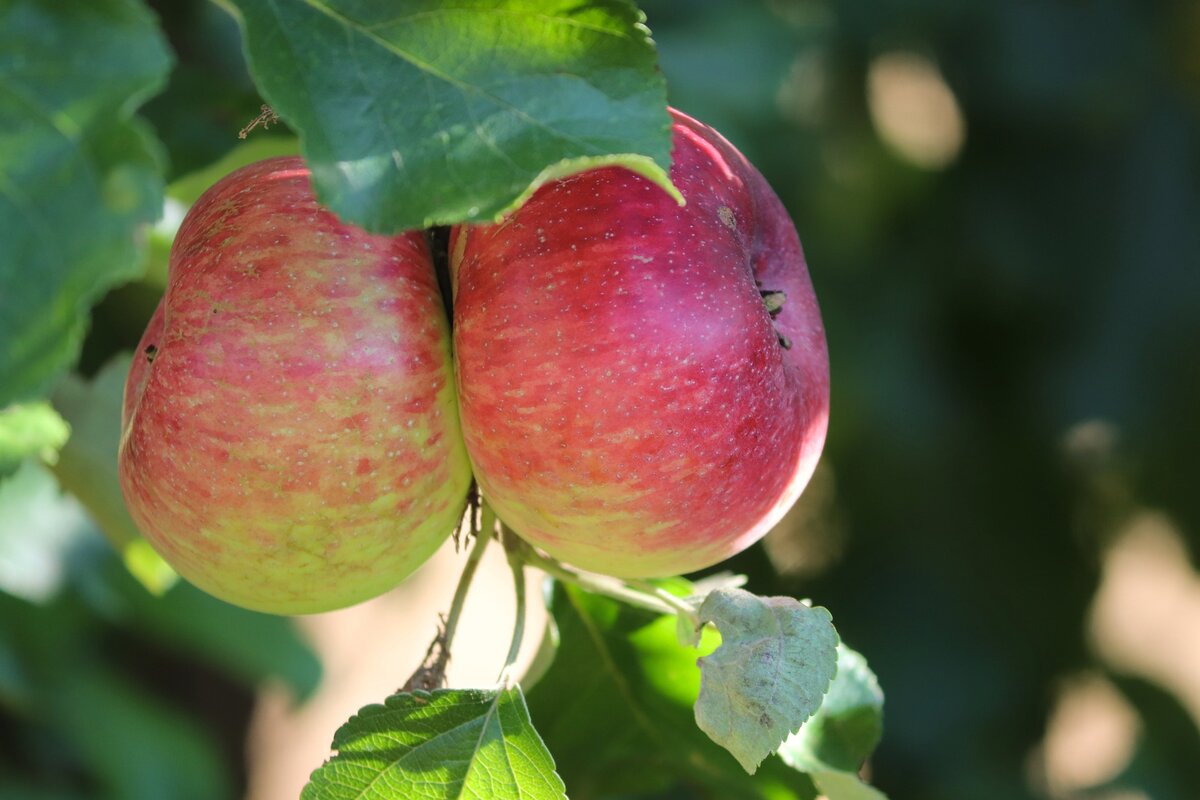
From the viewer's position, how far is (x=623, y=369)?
720 millimetres

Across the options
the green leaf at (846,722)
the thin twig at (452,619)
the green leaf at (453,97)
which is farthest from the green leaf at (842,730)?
the green leaf at (453,97)

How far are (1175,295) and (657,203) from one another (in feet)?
6.04

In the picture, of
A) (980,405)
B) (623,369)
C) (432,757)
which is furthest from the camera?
(980,405)

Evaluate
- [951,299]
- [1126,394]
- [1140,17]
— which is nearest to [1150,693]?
[1126,394]

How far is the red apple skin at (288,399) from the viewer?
734 mm

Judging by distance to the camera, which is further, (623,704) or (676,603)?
(623,704)

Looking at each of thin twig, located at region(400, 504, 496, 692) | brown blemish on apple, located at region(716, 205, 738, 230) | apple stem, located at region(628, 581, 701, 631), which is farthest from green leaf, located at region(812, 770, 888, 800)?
brown blemish on apple, located at region(716, 205, 738, 230)

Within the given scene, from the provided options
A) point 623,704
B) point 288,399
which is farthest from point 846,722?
point 288,399

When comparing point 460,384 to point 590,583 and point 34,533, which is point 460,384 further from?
point 34,533

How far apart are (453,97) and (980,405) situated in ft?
6.74

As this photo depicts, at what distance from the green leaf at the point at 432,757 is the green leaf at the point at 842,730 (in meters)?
0.19

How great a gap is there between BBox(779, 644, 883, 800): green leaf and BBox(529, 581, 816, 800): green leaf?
0.06 m

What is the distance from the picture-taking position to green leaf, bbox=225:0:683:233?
585 mm

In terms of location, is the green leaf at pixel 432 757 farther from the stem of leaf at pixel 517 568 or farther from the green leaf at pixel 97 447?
the green leaf at pixel 97 447
